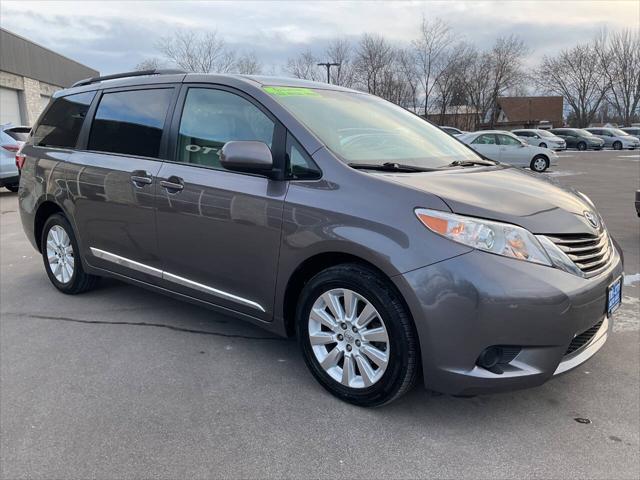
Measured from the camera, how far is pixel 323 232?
9.16ft

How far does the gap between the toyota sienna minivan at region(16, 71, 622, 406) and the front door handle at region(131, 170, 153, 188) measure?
1 centimetres

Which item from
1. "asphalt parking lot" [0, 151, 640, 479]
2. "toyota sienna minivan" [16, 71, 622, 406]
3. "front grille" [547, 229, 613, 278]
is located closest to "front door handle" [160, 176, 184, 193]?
"toyota sienna minivan" [16, 71, 622, 406]

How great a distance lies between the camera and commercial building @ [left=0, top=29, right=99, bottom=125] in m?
28.0

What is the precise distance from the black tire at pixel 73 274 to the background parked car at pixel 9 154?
8161mm

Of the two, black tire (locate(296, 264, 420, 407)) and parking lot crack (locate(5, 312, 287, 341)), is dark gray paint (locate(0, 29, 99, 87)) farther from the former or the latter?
black tire (locate(296, 264, 420, 407))

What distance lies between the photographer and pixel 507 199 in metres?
2.71

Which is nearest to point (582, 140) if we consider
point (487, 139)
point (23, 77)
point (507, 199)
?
point (487, 139)

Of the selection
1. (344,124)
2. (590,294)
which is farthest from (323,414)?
(344,124)

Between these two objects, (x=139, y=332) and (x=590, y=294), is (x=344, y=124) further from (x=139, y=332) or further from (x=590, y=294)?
(x=139, y=332)

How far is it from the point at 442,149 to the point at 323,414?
196cm

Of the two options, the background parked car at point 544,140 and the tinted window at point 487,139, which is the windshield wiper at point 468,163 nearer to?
the tinted window at point 487,139

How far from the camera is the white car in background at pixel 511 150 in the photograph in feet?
66.0

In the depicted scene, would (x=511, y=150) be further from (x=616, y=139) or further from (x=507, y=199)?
(x=616, y=139)

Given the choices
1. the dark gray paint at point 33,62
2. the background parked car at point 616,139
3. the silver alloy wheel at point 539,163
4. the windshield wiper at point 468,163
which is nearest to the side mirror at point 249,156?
the windshield wiper at point 468,163
